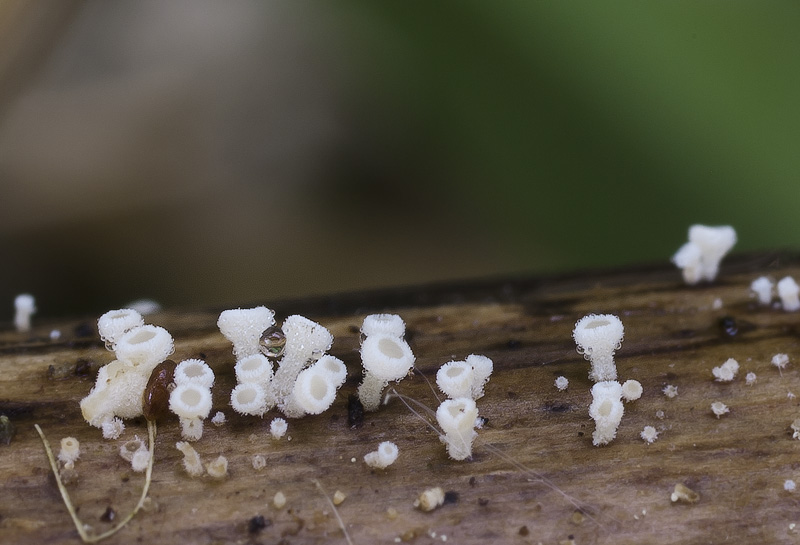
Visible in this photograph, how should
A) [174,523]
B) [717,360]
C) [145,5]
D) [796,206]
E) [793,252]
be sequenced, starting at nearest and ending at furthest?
[174,523], [717,360], [793,252], [796,206], [145,5]

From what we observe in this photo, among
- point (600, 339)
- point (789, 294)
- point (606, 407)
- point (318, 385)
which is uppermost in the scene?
point (789, 294)

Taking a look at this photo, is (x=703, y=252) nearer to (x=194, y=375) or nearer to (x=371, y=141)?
(x=194, y=375)

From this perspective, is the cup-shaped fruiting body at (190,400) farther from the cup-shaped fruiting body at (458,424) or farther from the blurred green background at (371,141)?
the blurred green background at (371,141)

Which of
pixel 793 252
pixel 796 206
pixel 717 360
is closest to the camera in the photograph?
pixel 717 360

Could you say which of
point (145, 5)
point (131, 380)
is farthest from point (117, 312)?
point (145, 5)

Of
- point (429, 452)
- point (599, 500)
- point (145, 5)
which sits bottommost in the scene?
point (599, 500)

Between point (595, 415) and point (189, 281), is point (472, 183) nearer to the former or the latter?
point (189, 281)

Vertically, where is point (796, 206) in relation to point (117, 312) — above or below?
above

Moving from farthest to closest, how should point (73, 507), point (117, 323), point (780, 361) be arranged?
point (780, 361) < point (117, 323) < point (73, 507)

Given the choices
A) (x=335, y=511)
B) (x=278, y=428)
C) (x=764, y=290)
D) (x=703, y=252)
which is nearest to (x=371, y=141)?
(x=703, y=252)
